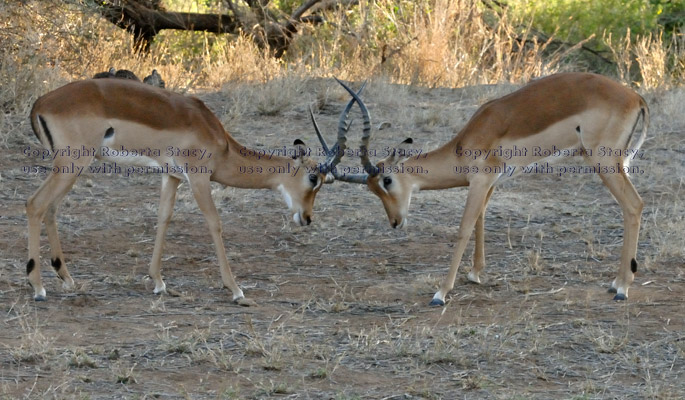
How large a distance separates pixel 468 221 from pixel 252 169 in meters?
1.46

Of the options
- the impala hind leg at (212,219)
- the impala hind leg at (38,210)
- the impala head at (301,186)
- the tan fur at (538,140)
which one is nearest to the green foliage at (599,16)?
the tan fur at (538,140)

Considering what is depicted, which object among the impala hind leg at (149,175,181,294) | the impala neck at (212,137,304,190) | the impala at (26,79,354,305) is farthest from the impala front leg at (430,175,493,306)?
the impala hind leg at (149,175,181,294)

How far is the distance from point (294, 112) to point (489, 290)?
16.0 feet

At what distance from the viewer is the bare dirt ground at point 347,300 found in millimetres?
4586

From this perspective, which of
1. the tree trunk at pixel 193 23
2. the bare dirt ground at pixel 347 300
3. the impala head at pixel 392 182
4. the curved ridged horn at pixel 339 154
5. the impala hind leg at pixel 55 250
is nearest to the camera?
the bare dirt ground at pixel 347 300

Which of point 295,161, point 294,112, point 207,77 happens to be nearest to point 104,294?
point 295,161

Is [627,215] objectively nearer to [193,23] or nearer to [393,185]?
[393,185]

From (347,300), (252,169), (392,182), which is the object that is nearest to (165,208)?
(252,169)

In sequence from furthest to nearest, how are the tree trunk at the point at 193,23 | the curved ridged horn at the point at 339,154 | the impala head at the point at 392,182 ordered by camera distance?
the tree trunk at the point at 193,23
the impala head at the point at 392,182
the curved ridged horn at the point at 339,154

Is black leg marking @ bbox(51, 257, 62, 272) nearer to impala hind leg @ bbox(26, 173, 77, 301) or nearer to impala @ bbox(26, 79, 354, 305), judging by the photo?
impala @ bbox(26, 79, 354, 305)

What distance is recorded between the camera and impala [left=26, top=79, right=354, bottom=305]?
582cm

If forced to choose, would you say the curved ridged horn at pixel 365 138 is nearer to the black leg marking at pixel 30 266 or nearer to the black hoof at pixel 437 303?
the black hoof at pixel 437 303

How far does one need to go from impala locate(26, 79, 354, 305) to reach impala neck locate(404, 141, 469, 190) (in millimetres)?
611

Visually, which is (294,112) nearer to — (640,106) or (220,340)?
(640,106)
